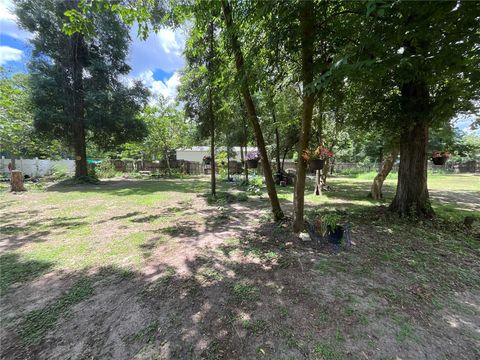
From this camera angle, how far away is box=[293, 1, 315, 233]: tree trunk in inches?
97.8

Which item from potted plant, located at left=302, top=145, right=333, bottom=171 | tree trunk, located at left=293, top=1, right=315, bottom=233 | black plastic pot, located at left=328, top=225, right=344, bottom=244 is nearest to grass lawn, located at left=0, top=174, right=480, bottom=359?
black plastic pot, located at left=328, top=225, right=344, bottom=244

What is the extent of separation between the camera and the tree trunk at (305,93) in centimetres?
248

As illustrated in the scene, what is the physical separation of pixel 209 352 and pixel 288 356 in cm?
54

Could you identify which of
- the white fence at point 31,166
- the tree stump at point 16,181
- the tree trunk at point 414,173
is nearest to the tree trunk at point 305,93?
the tree trunk at point 414,173

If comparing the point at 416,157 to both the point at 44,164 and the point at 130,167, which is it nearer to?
the point at 130,167

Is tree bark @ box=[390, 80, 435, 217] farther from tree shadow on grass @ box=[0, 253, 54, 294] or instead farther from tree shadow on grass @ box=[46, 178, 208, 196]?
tree shadow on grass @ box=[46, 178, 208, 196]

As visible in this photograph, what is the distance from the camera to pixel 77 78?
11.1 m

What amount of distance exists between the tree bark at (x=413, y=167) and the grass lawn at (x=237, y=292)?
1.25 feet

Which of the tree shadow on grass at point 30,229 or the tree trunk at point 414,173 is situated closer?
the tree shadow on grass at point 30,229

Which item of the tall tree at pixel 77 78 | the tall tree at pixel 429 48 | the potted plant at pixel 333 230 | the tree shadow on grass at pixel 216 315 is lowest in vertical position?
the tree shadow on grass at pixel 216 315

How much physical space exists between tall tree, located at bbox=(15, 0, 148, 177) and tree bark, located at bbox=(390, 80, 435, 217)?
1156 centimetres

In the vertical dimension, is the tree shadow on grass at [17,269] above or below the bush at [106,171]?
below

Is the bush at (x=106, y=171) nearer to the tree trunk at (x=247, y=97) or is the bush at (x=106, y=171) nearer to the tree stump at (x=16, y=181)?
the tree stump at (x=16, y=181)

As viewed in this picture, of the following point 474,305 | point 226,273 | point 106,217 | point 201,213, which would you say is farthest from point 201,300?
point 106,217
